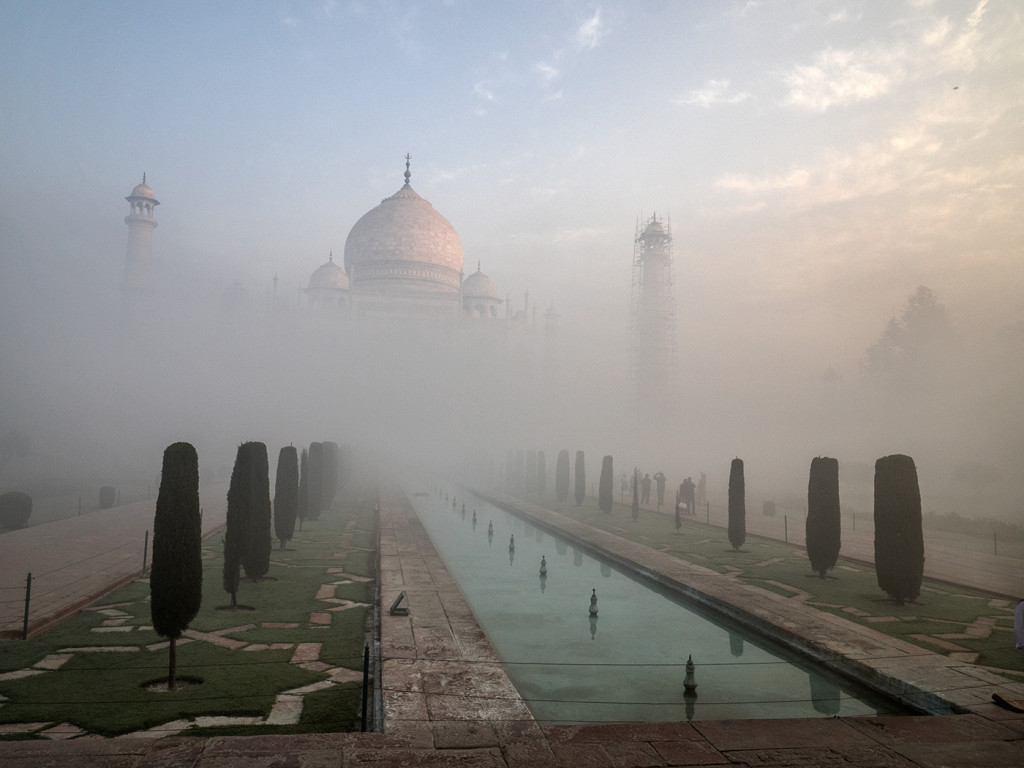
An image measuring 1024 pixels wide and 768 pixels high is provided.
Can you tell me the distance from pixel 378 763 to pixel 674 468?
56553mm

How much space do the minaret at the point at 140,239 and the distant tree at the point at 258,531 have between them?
5633cm

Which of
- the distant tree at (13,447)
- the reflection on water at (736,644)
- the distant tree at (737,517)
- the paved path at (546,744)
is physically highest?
the distant tree at (13,447)

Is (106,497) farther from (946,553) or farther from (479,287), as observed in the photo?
(479,287)

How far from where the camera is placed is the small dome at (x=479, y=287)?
78438 millimetres

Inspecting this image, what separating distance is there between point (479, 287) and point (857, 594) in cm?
6945

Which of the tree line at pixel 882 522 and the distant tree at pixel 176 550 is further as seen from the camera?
the tree line at pixel 882 522

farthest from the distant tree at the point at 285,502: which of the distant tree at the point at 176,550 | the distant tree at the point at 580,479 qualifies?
the distant tree at the point at 580,479

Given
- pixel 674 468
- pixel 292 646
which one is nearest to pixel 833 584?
pixel 292 646

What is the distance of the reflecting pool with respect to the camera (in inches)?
271

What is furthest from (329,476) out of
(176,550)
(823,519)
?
(176,550)

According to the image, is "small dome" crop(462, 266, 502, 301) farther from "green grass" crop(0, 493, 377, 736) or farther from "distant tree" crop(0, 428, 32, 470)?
"green grass" crop(0, 493, 377, 736)

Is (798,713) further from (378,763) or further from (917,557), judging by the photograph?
(917,557)

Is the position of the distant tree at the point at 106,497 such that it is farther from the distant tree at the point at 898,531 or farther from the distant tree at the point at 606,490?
the distant tree at the point at 898,531

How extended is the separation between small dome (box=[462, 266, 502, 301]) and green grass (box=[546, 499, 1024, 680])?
60964 millimetres
